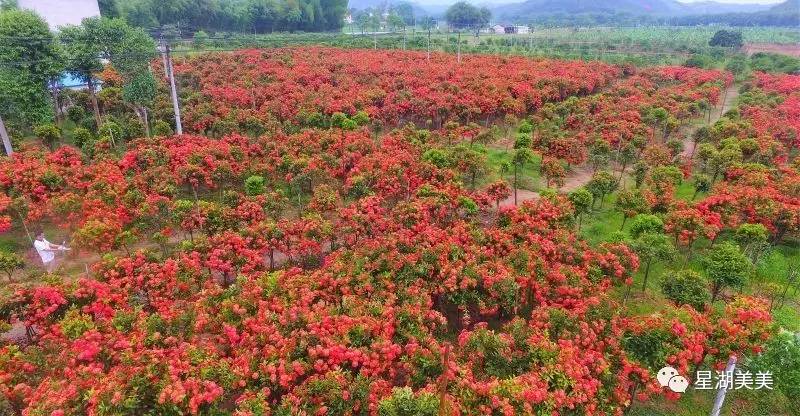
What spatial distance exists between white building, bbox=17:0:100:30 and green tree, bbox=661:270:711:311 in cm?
4711

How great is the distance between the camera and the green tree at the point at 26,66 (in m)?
21.1

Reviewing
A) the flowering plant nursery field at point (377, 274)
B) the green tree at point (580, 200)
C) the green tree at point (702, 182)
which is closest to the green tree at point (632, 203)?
the flowering plant nursery field at point (377, 274)

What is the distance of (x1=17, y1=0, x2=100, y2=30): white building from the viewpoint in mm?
39312

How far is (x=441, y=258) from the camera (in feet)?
39.6

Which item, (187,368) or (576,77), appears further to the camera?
(576,77)

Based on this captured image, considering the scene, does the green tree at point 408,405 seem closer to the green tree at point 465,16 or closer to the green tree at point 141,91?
the green tree at point 141,91

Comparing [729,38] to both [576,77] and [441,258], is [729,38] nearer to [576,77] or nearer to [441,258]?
[576,77]

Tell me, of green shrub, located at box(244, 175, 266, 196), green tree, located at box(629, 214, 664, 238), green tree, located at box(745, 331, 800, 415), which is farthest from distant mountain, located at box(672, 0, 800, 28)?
green shrub, located at box(244, 175, 266, 196)

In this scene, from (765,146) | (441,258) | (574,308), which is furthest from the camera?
(765,146)

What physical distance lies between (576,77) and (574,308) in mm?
30313

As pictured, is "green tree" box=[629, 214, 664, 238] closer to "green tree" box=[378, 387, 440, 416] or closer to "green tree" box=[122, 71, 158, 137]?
"green tree" box=[378, 387, 440, 416]

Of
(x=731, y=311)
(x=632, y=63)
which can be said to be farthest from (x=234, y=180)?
(x=632, y=63)

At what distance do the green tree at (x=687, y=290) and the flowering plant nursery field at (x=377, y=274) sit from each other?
0.17ft

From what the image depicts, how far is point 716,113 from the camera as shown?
35500mm
